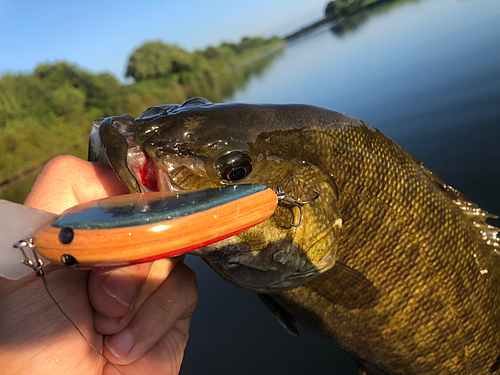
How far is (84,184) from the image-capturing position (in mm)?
1189

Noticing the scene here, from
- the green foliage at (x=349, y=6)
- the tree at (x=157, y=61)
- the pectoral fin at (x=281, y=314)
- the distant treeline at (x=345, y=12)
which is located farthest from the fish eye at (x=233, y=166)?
the green foliage at (x=349, y=6)

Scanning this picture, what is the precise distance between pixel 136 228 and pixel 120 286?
545 mm

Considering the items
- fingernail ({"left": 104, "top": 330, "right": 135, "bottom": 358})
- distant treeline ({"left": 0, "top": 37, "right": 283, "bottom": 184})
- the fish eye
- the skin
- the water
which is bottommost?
the water

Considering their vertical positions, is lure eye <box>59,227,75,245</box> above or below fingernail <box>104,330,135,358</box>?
above

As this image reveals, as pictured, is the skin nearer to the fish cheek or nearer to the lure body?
the lure body

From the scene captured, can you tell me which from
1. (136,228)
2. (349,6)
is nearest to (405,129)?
(136,228)

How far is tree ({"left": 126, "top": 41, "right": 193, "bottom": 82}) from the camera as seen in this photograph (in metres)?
39.6

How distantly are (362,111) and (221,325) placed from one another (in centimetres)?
574

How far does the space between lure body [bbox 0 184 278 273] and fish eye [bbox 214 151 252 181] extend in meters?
0.39

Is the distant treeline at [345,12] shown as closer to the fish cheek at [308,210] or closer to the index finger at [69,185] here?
the fish cheek at [308,210]

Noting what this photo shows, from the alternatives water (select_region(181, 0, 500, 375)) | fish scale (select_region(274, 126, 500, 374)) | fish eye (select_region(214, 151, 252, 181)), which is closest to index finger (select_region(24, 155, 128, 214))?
fish eye (select_region(214, 151, 252, 181))

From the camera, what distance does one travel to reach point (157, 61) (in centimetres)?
4103

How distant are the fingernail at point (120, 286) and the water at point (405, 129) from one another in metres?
1.97

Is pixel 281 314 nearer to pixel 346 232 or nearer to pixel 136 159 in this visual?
pixel 346 232
